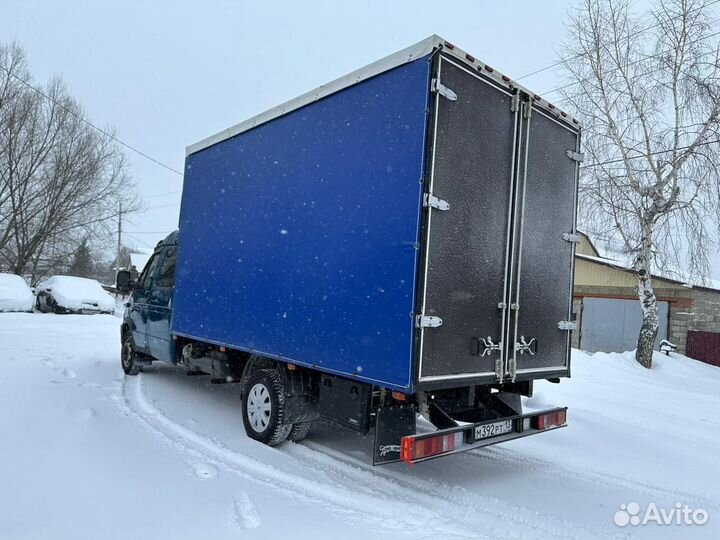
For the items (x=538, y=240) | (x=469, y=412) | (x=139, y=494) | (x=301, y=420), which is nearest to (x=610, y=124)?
A: (x=538, y=240)

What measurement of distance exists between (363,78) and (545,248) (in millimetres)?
2248

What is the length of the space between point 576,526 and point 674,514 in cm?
94

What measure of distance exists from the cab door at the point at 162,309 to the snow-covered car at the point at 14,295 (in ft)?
41.5

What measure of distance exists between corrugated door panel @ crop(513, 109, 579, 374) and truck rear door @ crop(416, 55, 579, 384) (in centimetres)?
1

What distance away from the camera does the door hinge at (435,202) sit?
361 cm

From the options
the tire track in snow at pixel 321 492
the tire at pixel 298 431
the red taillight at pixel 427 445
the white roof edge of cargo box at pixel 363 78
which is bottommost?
the tire track in snow at pixel 321 492

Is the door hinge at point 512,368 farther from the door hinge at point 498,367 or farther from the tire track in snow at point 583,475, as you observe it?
the tire track in snow at point 583,475

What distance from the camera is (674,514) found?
3.85 metres

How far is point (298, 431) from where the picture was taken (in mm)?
4984

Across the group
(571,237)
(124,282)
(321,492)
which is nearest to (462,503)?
(321,492)

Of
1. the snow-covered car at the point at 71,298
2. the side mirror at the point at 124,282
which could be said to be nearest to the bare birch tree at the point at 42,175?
the snow-covered car at the point at 71,298

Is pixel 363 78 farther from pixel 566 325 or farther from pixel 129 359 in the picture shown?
pixel 129 359

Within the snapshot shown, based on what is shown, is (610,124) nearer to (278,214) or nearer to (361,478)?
(278,214)

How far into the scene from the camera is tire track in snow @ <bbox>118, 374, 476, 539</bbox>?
341 centimetres
